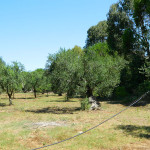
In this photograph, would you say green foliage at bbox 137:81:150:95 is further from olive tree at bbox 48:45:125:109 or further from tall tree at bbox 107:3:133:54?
tall tree at bbox 107:3:133:54

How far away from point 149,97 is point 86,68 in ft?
48.6

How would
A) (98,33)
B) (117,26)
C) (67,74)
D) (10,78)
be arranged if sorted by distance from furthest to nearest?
(98,33), (117,26), (10,78), (67,74)

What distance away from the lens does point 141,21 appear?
3231 cm

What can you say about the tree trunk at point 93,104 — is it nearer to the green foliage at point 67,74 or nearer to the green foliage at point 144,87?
the green foliage at point 67,74

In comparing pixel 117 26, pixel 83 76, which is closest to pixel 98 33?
pixel 117 26

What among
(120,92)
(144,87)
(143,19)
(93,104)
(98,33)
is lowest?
(93,104)

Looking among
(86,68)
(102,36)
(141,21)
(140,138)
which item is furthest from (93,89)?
(102,36)

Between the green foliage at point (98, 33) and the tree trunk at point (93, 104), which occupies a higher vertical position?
the green foliage at point (98, 33)

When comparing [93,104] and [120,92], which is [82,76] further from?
[120,92]

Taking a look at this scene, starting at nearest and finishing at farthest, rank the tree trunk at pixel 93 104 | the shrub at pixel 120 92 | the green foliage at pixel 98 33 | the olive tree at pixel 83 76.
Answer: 1. the olive tree at pixel 83 76
2. the tree trunk at pixel 93 104
3. the shrub at pixel 120 92
4. the green foliage at pixel 98 33

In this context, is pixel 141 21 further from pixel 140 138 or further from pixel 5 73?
pixel 140 138

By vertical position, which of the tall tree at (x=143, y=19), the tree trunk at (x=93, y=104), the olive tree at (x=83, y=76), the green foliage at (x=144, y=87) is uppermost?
the tall tree at (x=143, y=19)

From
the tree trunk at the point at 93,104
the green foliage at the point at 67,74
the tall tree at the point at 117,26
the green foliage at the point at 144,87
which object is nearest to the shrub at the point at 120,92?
the tall tree at the point at 117,26

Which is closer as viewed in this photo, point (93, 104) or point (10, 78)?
point (93, 104)
